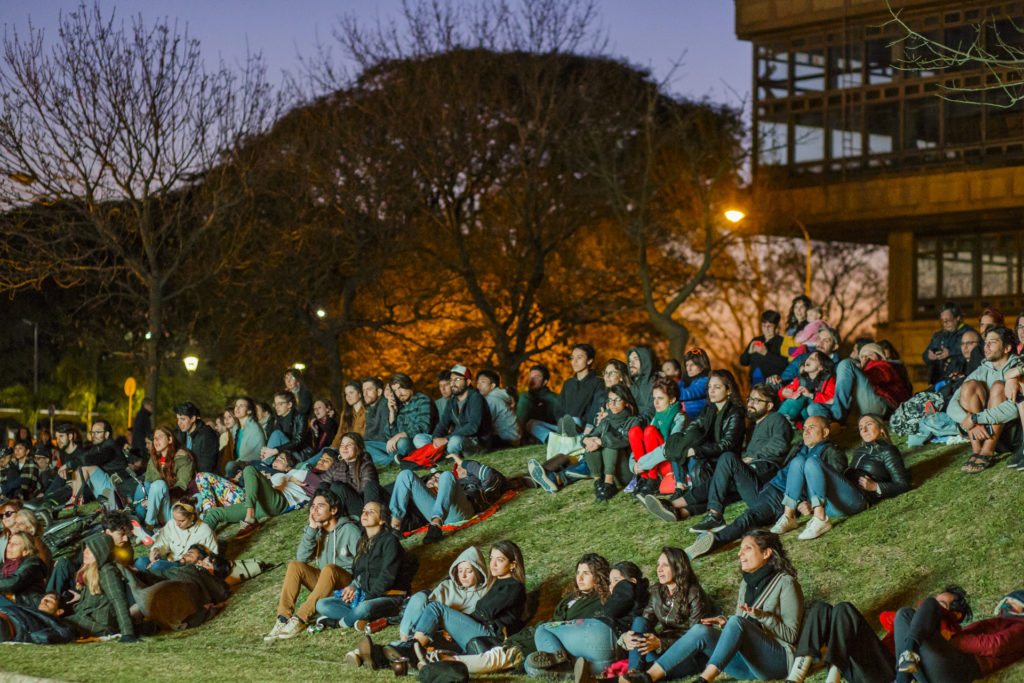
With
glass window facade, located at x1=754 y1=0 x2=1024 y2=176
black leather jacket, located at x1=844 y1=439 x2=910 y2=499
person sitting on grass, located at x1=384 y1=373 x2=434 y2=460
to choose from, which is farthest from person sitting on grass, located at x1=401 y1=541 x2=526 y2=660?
glass window facade, located at x1=754 y1=0 x2=1024 y2=176

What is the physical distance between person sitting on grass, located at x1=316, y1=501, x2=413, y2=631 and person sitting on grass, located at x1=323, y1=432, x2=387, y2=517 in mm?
1686

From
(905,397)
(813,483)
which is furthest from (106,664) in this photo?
(905,397)

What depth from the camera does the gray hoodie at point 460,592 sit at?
35.6ft

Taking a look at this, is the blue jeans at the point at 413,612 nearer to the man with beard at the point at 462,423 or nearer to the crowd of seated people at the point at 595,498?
the crowd of seated people at the point at 595,498

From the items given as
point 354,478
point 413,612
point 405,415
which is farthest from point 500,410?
point 413,612

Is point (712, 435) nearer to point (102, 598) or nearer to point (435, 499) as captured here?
point (435, 499)

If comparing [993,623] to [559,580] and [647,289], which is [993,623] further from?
[647,289]

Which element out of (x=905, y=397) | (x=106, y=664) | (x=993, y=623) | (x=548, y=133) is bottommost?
(x=106, y=664)

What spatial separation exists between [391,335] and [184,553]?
2117 centimetres

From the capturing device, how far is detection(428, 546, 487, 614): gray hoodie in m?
10.8

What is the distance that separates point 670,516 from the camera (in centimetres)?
1195

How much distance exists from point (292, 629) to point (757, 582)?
5.02 metres

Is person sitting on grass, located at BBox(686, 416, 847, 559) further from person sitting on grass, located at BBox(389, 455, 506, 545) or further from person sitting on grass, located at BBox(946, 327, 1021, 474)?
person sitting on grass, located at BBox(389, 455, 506, 545)

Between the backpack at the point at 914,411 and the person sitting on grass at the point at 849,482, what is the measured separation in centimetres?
138
